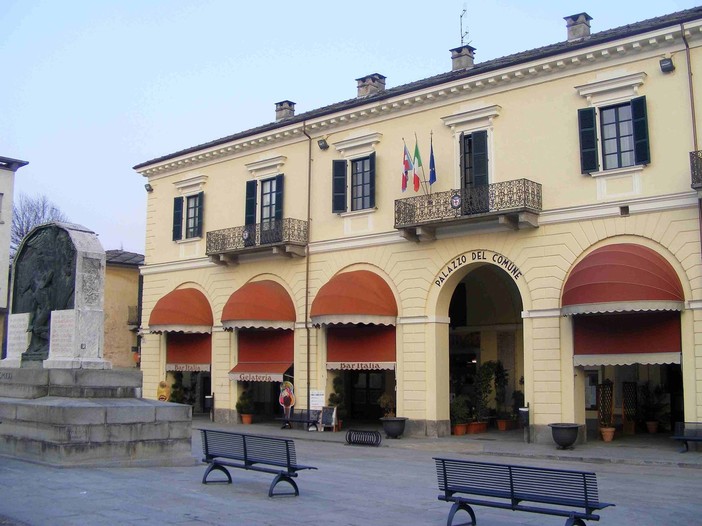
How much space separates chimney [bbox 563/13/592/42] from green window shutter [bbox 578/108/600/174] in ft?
12.0

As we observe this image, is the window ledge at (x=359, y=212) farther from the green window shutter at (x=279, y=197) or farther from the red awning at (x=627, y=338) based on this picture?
the red awning at (x=627, y=338)

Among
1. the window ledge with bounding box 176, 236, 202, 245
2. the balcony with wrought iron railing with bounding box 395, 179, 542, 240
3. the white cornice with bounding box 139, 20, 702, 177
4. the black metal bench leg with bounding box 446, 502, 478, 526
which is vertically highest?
the white cornice with bounding box 139, 20, 702, 177

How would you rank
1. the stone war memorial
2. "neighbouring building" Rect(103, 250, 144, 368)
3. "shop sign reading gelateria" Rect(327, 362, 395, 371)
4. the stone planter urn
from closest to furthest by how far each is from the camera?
the stone war memorial, the stone planter urn, "shop sign reading gelateria" Rect(327, 362, 395, 371), "neighbouring building" Rect(103, 250, 144, 368)

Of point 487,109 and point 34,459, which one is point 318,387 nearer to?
point 487,109

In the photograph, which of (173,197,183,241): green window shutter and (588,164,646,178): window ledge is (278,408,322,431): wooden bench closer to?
(173,197,183,241): green window shutter

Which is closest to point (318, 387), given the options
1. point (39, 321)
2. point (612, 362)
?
point (612, 362)

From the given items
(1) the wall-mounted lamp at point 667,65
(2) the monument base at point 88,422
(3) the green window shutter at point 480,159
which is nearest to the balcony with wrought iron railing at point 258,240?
(3) the green window shutter at point 480,159

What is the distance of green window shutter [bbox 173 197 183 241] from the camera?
118 feet

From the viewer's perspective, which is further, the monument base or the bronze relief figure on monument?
the bronze relief figure on monument

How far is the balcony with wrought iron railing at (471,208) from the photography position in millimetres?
23906

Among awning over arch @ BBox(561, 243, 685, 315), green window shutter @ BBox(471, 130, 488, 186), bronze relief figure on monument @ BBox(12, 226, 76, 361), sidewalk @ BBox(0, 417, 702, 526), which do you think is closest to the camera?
sidewalk @ BBox(0, 417, 702, 526)

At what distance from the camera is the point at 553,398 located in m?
23.3

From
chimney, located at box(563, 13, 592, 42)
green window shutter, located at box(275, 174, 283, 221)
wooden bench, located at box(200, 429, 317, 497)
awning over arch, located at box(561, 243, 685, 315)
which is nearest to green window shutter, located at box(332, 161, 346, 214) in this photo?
green window shutter, located at box(275, 174, 283, 221)

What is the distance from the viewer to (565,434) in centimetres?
2175
